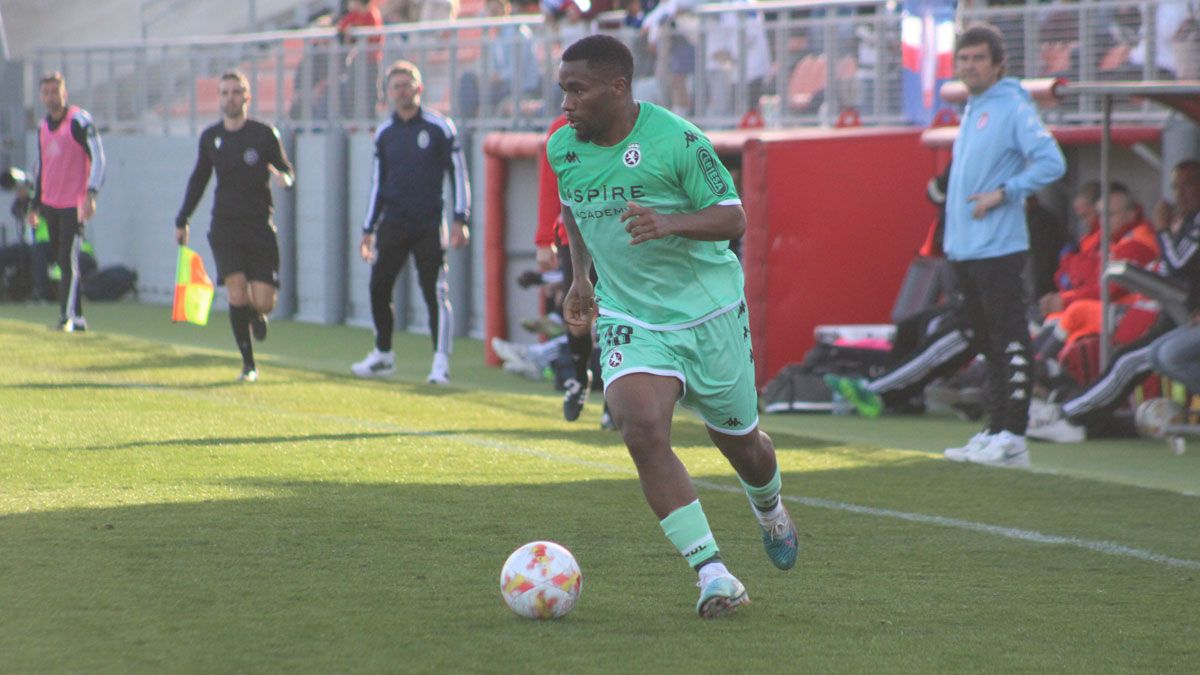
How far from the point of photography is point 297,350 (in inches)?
718

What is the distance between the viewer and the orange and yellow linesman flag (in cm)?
1473

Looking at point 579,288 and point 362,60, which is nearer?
point 579,288

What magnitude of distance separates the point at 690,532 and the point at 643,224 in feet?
3.35

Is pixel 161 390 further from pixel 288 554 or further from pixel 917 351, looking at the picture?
pixel 288 554

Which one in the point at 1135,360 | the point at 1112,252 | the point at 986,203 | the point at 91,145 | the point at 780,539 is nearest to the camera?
the point at 780,539

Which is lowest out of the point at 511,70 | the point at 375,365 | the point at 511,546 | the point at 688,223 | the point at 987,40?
the point at 375,365

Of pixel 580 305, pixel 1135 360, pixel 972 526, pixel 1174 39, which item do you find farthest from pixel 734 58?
pixel 580 305

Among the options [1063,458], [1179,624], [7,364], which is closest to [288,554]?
[1179,624]

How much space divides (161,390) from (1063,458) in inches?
255

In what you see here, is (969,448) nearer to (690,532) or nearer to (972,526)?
(972,526)

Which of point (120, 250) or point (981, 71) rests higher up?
point (981, 71)

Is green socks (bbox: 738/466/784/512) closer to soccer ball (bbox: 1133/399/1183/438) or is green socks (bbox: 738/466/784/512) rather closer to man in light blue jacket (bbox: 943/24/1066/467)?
man in light blue jacket (bbox: 943/24/1066/467)

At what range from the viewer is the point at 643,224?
572 centimetres

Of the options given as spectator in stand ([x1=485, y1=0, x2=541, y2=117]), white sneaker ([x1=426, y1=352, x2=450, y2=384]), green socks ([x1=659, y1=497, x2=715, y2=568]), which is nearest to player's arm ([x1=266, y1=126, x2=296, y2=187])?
white sneaker ([x1=426, y1=352, x2=450, y2=384])
